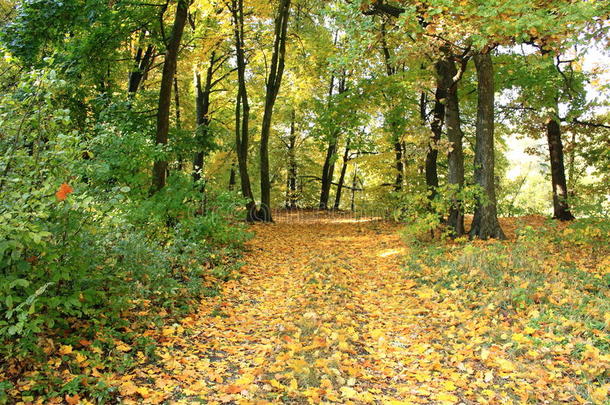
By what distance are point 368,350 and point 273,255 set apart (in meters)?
5.51

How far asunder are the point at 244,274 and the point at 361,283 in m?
2.32

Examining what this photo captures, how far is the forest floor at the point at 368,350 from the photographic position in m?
3.69

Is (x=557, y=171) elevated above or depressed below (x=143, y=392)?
above

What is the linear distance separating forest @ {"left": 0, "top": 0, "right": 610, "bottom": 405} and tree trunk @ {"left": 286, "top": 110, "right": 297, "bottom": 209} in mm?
9270

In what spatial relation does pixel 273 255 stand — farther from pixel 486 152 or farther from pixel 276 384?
pixel 276 384

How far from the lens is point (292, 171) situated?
25.1 m

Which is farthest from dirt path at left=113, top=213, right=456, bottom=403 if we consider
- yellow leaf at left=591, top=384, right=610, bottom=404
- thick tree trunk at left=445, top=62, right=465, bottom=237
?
thick tree trunk at left=445, top=62, right=465, bottom=237

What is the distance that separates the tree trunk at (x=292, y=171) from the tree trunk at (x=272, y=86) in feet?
28.1

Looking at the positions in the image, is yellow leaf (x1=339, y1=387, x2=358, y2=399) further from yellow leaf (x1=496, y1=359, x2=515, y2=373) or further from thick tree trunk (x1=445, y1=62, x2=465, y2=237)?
thick tree trunk (x1=445, y1=62, x2=465, y2=237)

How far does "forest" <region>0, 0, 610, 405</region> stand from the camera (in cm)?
357

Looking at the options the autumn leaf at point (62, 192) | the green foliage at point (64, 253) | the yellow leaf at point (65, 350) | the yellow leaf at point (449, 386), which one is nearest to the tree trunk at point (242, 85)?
the green foliage at point (64, 253)

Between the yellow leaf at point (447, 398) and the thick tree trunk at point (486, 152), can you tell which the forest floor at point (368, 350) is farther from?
the thick tree trunk at point (486, 152)

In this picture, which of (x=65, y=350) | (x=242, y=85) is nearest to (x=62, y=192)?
(x=65, y=350)

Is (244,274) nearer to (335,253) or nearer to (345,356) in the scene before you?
(335,253)
